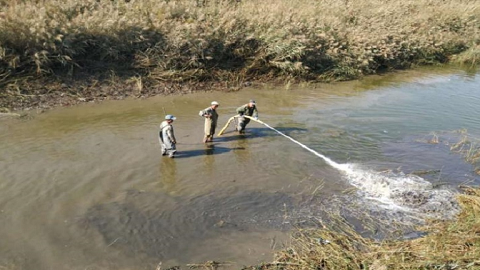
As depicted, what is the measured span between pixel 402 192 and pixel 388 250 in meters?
2.81

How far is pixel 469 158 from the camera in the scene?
408 inches

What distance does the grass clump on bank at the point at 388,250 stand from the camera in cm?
546

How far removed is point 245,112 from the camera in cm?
1127

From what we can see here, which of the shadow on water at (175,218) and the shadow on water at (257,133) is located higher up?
the shadow on water at (257,133)

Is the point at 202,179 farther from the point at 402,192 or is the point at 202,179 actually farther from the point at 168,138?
the point at 402,192

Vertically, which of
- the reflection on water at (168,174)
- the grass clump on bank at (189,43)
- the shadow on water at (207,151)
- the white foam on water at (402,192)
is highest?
the grass clump on bank at (189,43)

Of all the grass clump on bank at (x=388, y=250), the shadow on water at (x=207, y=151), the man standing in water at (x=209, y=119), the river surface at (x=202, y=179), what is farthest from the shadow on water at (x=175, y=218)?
the man standing in water at (x=209, y=119)

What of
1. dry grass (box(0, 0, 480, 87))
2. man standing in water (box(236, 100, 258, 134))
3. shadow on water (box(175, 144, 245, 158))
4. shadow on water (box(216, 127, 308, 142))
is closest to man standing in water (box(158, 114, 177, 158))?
shadow on water (box(175, 144, 245, 158))

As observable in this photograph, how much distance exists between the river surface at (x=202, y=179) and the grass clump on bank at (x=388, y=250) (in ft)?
1.74

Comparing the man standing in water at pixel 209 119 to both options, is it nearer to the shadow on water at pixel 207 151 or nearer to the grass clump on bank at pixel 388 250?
the shadow on water at pixel 207 151

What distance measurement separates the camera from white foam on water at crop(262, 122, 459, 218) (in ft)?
25.9

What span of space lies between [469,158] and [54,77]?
40.8 ft

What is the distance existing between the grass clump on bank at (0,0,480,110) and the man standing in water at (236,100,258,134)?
4.03 meters

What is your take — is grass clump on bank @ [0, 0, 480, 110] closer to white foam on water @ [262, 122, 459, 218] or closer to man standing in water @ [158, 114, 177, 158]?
man standing in water @ [158, 114, 177, 158]
